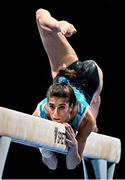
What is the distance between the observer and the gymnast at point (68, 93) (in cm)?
325

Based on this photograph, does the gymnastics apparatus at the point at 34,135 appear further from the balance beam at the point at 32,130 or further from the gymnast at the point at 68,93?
the gymnast at the point at 68,93

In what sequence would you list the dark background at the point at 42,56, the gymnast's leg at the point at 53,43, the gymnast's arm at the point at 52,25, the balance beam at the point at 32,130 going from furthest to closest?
the dark background at the point at 42,56
the gymnast's leg at the point at 53,43
the gymnast's arm at the point at 52,25
the balance beam at the point at 32,130

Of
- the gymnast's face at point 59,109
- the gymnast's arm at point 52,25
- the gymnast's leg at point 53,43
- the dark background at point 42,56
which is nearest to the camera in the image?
the gymnast's face at point 59,109

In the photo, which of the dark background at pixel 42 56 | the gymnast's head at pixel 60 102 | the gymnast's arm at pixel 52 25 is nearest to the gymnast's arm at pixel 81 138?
the gymnast's head at pixel 60 102

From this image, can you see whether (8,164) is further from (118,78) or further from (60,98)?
(60,98)

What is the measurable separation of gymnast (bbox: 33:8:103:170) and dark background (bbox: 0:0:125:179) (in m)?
2.13

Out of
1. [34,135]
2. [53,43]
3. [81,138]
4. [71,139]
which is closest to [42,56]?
[53,43]

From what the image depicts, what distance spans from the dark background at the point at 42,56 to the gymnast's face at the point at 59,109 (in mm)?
2794

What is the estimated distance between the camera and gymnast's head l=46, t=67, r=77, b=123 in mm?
3217

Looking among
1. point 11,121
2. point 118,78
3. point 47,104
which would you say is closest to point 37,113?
point 47,104

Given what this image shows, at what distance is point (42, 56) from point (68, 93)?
3328 millimetres

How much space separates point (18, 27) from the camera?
620 cm

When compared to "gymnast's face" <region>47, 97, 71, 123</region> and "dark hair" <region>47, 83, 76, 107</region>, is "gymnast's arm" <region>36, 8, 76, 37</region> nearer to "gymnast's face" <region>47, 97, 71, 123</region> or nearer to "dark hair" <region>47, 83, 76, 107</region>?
"dark hair" <region>47, 83, 76, 107</region>

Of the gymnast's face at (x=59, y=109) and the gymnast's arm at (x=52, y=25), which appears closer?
the gymnast's face at (x=59, y=109)
